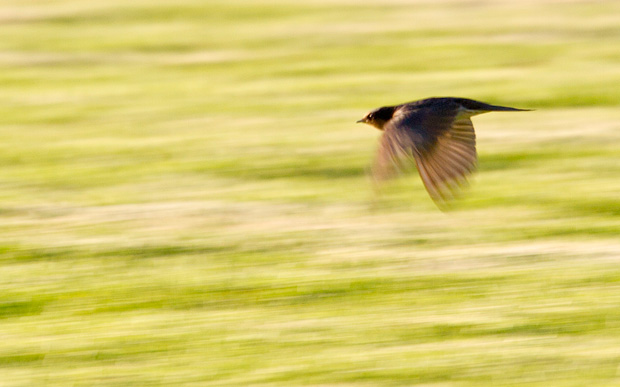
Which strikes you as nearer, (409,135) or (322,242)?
(409,135)

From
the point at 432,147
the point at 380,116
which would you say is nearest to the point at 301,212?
the point at 380,116

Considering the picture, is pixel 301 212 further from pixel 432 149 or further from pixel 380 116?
pixel 432 149

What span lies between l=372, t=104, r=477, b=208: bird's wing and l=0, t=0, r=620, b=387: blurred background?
49 cm

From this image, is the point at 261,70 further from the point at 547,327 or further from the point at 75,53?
the point at 547,327

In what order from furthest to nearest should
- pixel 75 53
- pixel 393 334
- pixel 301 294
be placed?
pixel 75 53, pixel 301 294, pixel 393 334

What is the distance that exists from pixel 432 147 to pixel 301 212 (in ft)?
4.70

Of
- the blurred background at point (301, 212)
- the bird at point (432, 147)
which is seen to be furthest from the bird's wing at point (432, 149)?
the blurred background at point (301, 212)

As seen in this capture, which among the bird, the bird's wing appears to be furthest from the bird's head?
the bird's wing

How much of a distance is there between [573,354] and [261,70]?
17.6 feet

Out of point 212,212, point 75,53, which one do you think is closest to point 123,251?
point 212,212

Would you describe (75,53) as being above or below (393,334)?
above

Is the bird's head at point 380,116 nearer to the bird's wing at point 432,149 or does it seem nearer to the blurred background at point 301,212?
the blurred background at point 301,212

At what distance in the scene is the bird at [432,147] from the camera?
13.3ft

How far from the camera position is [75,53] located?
9.70m
